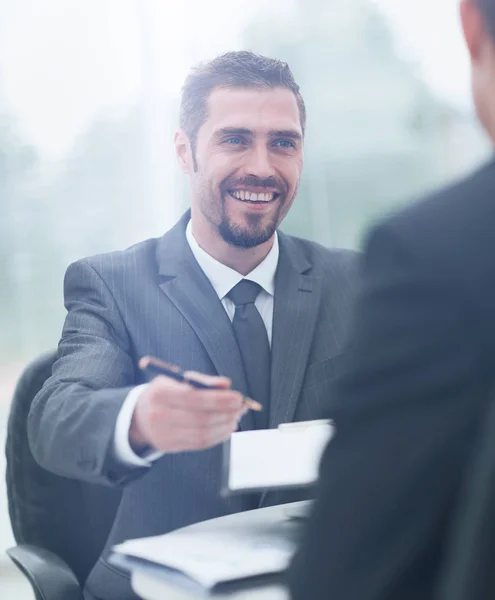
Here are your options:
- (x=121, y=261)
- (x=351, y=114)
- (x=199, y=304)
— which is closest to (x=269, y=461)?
(x=199, y=304)

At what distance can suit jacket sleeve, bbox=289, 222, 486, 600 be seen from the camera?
1.85 feet

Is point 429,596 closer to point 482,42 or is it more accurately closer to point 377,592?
point 377,592

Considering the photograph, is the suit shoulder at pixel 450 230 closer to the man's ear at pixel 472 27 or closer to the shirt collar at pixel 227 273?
the man's ear at pixel 472 27

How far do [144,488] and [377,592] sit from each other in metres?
1.03

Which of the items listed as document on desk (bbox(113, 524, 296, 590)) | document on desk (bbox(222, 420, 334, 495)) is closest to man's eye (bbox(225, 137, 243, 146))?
document on desk (bbox(222, 420, 334, 495))

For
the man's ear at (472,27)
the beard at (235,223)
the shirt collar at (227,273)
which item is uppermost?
the man's ear at (472,27)

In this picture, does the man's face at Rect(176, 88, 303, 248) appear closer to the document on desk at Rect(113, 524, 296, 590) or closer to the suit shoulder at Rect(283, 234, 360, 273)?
the suit shoulder at Rect(283, 234, 360, 273)

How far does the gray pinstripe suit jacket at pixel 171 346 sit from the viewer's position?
4.78 ft

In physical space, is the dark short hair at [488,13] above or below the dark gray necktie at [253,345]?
above

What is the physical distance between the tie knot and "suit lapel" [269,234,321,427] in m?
0.05

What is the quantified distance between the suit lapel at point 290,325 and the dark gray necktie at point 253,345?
2 centimetres

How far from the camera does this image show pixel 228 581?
2.84 feet

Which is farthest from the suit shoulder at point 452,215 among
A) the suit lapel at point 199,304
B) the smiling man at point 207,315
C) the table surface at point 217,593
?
the suit lapel at point 199,304

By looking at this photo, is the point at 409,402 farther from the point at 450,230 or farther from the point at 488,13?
the point at 488,13
